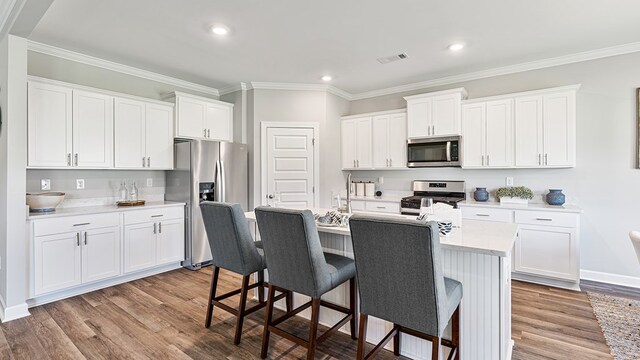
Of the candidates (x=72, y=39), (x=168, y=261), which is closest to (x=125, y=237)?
(x=168, y=261)

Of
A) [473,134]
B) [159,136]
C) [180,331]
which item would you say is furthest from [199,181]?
[473,134]

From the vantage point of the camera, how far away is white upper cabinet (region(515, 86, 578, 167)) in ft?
11.5

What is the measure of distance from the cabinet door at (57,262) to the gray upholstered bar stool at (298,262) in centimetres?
227

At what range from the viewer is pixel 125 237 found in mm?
3518

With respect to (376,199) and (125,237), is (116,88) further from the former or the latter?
(376,199)

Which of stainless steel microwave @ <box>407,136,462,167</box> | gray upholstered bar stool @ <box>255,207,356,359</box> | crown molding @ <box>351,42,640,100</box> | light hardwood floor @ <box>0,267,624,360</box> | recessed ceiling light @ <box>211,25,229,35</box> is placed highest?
recessed ceiling light @ <box>211,25,229,35</box>

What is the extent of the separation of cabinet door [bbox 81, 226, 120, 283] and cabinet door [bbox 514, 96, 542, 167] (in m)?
4.69

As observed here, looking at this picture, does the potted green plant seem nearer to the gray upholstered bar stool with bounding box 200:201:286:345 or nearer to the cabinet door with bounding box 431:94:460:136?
the cabinet door with bounding box 431:94:460:136

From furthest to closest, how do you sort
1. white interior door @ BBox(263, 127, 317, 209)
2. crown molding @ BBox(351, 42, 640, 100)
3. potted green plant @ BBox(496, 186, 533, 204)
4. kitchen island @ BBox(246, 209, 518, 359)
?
white interior door @ BBox(263, 127, 317, 209)
potted green plant @ BBox(496, 186, 533, 204)
crown molding @ BBox(351, 42, 640, 100)
kitchen island @ BBox(246, 209, 518, 359)

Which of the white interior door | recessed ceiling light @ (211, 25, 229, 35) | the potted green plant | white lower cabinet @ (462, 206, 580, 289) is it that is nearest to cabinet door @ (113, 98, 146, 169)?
recessed ceiling light @ (211, 25, 229, 35)

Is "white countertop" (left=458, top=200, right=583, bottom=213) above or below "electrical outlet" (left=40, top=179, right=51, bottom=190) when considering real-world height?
below

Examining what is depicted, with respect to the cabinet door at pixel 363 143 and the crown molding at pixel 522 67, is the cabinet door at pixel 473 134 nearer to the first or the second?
the crown molding at pixel 522 67

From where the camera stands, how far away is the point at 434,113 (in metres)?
4.27

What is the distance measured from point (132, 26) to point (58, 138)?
1.41m
